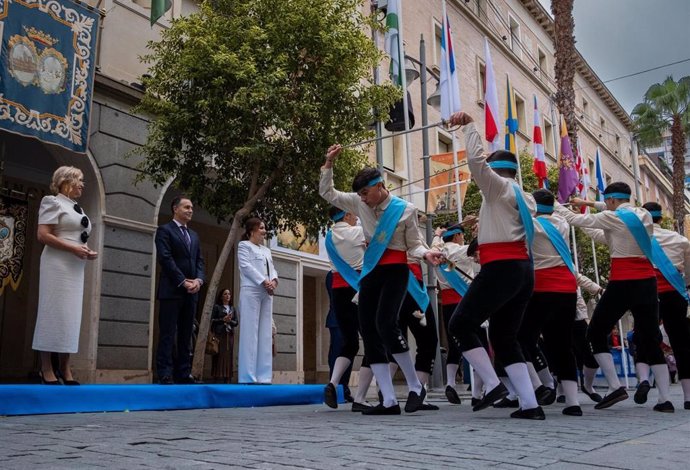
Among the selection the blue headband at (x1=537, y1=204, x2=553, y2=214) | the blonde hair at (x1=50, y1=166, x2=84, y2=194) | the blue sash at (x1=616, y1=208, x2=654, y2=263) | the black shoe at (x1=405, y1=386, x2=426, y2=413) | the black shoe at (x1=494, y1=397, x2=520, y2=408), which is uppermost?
the blonde hair at (x1=50, y1=166, x2=84, y2=194)

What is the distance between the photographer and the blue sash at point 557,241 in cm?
648

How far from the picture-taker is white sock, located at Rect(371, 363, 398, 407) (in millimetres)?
5754

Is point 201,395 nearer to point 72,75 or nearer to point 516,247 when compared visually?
point 516,247

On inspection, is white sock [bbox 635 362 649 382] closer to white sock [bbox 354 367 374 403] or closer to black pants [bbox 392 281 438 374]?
black pants [bbox 392 281 438 374]

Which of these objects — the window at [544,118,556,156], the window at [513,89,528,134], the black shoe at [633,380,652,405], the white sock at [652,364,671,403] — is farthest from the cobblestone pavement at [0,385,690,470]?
the window at [544,118,556,156]

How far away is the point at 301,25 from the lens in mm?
9992

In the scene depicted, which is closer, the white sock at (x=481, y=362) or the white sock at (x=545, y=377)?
the white sock at (x=481, y=362)

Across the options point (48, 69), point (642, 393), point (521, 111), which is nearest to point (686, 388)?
point (642, 393)

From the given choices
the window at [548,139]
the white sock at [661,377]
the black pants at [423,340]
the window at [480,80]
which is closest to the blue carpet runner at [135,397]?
the black pants at [423,340]

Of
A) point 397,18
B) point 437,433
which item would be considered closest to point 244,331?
point 437,433

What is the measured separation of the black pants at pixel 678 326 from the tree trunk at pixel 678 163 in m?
29.4

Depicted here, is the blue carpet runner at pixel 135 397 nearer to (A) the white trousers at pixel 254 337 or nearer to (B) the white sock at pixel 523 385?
(A) the white trousers at pixel 254 337

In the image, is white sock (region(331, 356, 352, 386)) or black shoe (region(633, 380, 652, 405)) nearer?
white sock (region(331, 356, 352, 386))

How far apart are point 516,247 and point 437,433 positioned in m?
1.80
